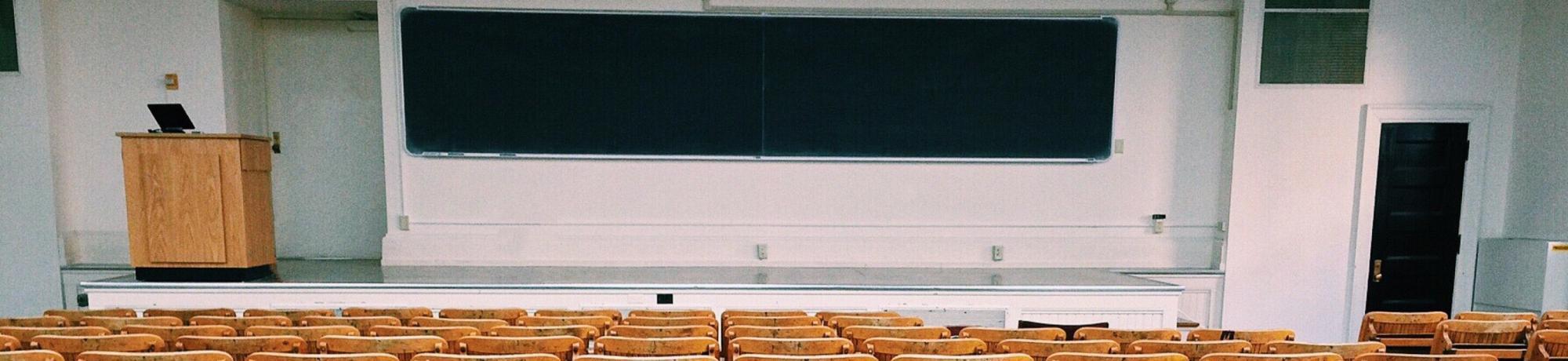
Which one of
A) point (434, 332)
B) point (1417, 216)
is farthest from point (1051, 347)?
point (1417, 216)

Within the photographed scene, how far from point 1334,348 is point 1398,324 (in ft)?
4.28

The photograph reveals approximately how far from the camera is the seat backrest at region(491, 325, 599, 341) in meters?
3.32

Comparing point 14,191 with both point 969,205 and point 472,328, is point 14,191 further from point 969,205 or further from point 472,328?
point 969,205

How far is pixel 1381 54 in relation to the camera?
5.81 metres

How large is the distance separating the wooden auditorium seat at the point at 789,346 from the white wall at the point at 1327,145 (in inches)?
186

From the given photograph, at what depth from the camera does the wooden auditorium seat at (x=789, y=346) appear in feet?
10.1

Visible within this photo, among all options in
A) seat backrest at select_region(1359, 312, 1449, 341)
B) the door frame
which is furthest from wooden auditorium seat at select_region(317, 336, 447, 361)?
the door frame

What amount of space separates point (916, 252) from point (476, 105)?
13.3 feet

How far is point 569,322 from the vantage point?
12.2 feet

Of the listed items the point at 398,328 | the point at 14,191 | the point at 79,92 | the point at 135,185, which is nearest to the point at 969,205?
the point at 398,328

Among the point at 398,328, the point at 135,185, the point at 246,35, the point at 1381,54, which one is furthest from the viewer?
the point at 246,35

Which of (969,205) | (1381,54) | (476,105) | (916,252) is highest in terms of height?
(1381,54)

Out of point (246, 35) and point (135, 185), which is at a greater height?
point (246, 35)

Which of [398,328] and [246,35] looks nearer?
[398,328]
